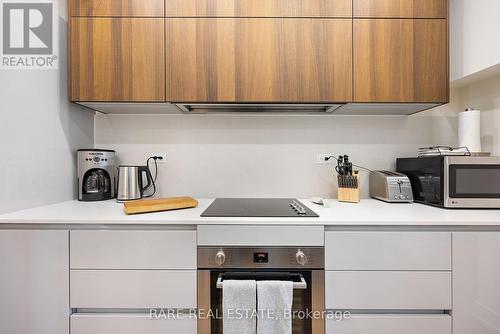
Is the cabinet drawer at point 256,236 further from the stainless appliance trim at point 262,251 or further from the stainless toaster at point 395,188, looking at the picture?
the stainless toaster at point 395,188

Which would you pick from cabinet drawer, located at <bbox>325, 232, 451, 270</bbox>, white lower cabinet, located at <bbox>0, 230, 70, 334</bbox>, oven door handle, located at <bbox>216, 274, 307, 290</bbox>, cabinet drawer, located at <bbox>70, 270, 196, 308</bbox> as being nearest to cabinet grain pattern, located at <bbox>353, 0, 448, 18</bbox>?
cabinet drawer, located at <bbox>325, 232, 451, 270</bbox>

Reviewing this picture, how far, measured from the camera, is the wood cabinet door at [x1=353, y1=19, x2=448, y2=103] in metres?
1.43

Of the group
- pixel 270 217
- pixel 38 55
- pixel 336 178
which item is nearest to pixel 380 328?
pixel 270 217

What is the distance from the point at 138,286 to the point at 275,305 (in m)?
0.62

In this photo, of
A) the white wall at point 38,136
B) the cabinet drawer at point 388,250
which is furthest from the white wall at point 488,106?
the white wall at point 38,136

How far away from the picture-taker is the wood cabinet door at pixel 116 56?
1423 mm

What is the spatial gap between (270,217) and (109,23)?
1.39m

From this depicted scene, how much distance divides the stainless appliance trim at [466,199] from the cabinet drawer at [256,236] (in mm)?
771

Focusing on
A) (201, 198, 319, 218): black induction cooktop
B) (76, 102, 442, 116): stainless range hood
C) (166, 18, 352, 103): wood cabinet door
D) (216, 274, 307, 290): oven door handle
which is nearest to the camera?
(216, 274, 307, 290): oven door handle

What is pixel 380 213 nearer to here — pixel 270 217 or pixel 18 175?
pixel 270 217

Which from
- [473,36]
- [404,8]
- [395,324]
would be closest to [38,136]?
[395,324]

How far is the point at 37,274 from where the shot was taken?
114 centimetres

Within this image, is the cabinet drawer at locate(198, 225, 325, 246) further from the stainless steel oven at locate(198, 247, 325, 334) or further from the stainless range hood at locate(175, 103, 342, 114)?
the stainless range hood at locate(175, 103, 342, 114)

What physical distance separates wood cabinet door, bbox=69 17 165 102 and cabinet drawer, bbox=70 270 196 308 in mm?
955
